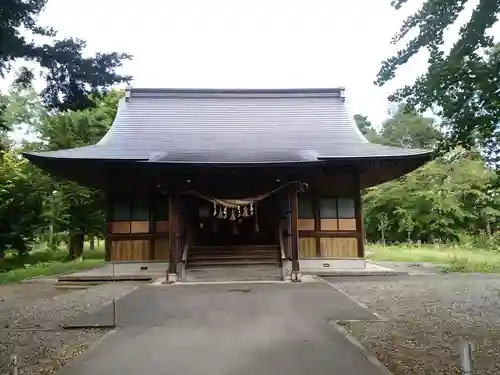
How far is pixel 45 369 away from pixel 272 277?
24.4 feet

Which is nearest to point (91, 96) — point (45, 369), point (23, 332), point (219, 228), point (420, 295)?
point (45, 369)

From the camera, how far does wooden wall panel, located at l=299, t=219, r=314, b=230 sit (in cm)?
1354

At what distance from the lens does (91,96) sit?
5.13m

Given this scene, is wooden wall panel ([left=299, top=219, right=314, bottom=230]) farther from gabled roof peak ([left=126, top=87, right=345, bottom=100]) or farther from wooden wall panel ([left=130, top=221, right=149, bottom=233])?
gabled roof peak ([left=126, top=87, right=345, bottom=100])

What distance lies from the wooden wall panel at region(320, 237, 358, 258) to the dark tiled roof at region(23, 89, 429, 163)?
281 centimetres

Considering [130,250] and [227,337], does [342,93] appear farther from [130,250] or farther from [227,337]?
[227,337]

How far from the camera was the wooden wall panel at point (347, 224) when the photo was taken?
44.5ft

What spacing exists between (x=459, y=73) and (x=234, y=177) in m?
9.48

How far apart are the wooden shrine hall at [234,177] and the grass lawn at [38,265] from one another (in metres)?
3.09

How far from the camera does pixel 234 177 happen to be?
12758 mm

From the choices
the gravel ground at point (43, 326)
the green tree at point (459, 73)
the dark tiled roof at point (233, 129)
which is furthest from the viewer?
the dark tiled roof at point (233, 129)

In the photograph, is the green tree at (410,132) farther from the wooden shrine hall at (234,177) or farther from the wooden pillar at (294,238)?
the wooden pillar at (294,238)

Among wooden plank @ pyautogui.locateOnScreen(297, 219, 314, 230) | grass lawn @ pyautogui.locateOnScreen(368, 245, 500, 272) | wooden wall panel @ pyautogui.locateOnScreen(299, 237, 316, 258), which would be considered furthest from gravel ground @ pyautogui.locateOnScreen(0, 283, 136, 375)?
grass lawn @ pyautogui.locateOnScreen(368, 245, 500, 272)

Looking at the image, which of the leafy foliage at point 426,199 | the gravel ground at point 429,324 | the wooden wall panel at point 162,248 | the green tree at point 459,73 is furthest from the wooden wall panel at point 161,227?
the leafy foliage at point 426,199
